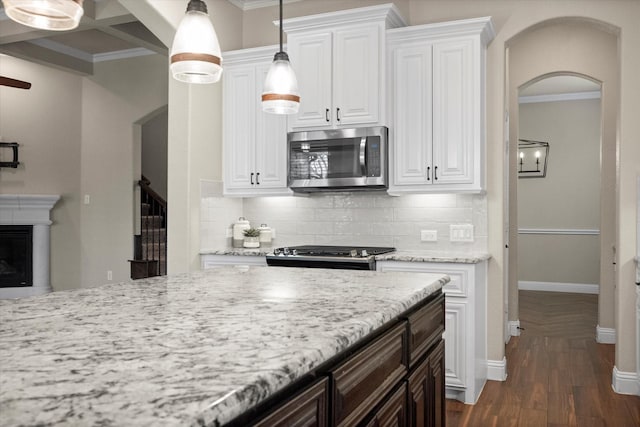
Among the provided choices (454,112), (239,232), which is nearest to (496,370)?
(454,112)

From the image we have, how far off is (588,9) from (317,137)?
82.7 inches

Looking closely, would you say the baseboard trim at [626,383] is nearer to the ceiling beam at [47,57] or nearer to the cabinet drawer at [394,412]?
the cabinet drawer at [394,412]

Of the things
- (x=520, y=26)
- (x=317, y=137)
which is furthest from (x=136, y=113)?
(x=520, y=26)

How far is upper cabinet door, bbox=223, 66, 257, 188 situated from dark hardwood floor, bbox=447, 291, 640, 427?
2392 millimetres

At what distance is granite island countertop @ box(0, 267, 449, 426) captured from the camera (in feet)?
2.56

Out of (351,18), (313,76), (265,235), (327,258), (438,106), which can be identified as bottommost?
(327,258)

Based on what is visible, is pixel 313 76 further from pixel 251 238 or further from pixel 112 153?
pixel 112 153

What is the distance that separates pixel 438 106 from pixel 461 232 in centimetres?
95

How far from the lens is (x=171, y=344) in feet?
3.66

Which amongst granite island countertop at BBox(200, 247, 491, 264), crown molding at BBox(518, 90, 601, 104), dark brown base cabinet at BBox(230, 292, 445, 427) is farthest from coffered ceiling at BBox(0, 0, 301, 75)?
crown molding at BBox(518, 90, 601, 104)

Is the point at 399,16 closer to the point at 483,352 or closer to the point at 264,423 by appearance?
the point at 483,352

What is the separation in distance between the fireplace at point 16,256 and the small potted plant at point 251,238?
3.55m

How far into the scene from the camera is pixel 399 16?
417 centimetres

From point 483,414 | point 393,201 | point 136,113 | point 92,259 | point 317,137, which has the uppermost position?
point 136,113
